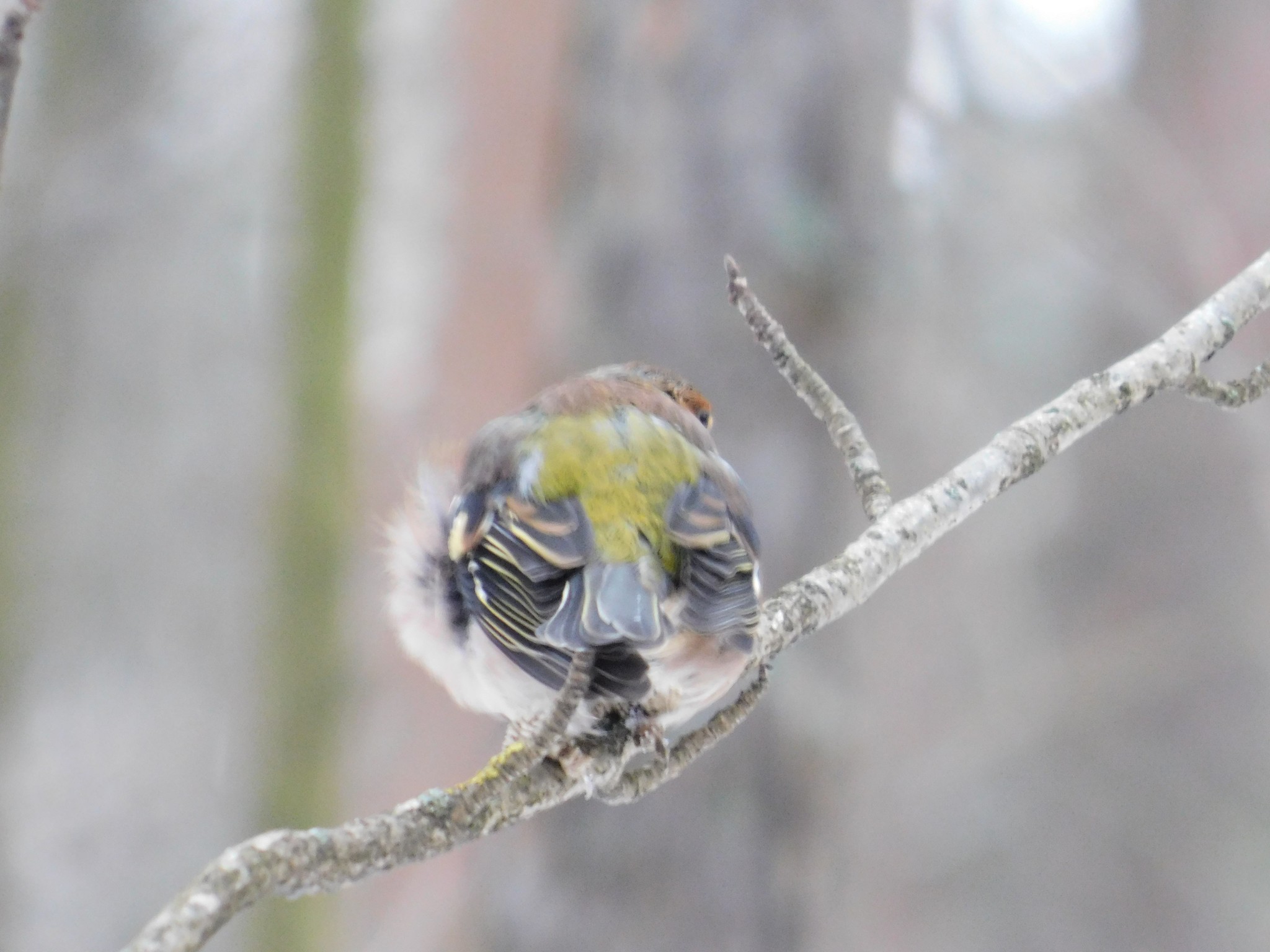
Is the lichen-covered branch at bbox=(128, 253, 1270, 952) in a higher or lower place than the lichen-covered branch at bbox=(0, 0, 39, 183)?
lower

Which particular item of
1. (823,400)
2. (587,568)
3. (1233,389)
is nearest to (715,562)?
(587,568)

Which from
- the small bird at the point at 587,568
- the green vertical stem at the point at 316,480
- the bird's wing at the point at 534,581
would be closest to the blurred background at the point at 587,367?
the green vertical stem at the point at 316,480

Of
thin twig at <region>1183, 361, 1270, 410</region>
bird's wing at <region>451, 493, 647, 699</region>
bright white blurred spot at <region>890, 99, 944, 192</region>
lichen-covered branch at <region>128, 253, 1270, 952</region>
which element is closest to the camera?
lichen-covered branch at <region>128, 253, 1270, 952</region>

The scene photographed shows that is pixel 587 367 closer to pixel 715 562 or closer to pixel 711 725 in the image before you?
pixel 715 562

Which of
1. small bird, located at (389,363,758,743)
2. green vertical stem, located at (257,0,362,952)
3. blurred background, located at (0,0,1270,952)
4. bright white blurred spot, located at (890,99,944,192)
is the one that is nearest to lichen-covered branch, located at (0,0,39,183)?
small bird, located at (389,363,758,743)

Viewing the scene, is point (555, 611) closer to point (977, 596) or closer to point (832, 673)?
point (832, 673)

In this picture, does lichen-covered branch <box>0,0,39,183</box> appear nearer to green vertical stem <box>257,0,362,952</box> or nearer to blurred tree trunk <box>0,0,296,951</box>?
green vertical stem <box>257,0,362,952</box>
